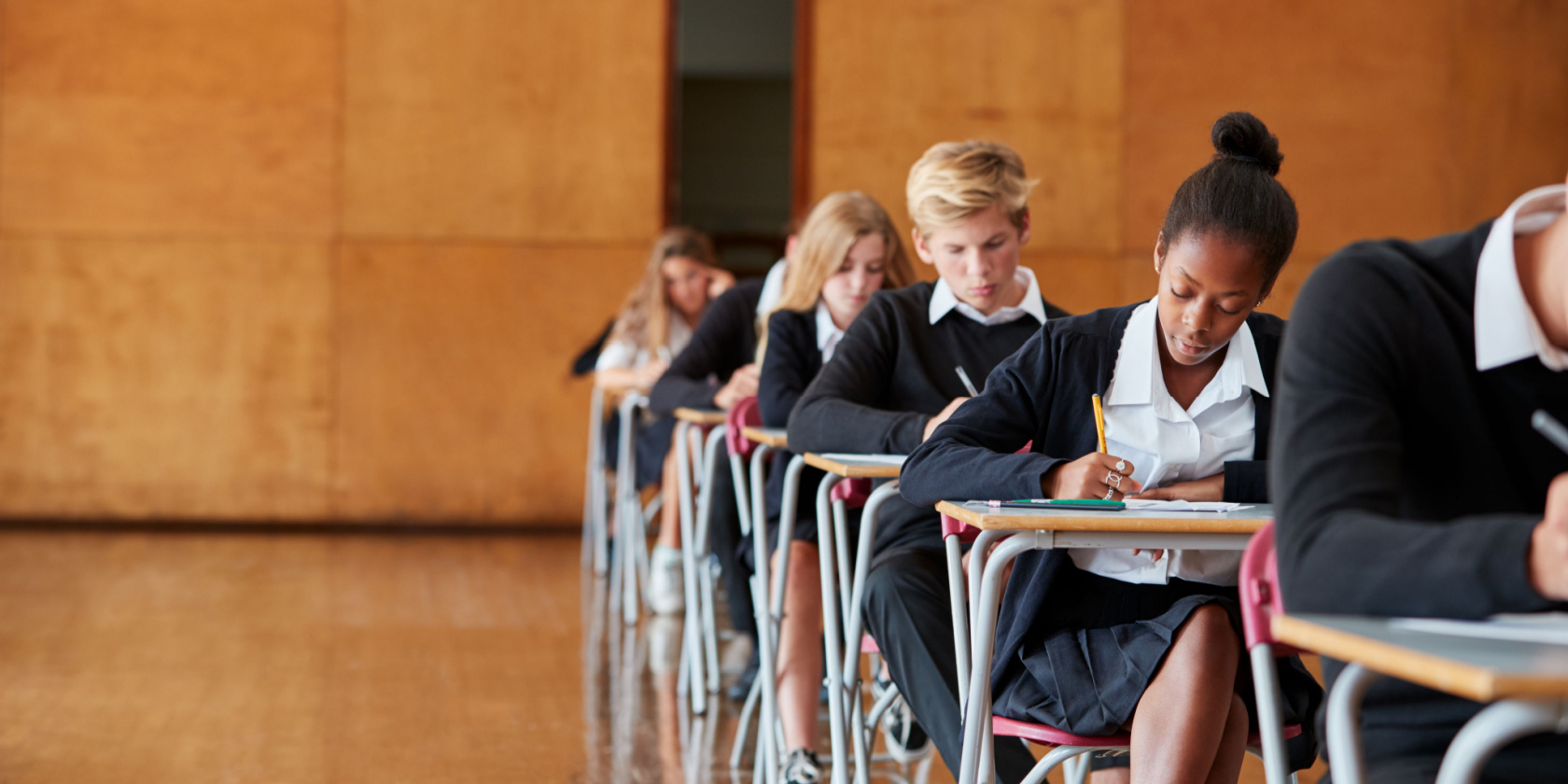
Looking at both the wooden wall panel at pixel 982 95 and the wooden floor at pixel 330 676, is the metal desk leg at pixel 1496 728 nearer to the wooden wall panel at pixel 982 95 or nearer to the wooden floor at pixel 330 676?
the wooden floor at pixel 330 676

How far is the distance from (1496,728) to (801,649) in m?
1.95

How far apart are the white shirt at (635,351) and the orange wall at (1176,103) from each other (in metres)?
1.71

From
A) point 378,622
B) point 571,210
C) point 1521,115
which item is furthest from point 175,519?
point 1521,115

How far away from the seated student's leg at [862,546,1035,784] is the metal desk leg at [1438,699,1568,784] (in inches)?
40.5

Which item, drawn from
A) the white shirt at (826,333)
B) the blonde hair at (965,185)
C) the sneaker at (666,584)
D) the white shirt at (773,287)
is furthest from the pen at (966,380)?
the sneaker at (666,584)

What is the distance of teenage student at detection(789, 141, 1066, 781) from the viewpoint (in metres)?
2.28

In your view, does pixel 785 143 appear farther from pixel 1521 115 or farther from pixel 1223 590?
pixel 1223 590

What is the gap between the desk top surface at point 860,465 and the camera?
192 centimetres

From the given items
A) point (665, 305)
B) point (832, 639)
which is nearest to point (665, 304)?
point (665, 305)

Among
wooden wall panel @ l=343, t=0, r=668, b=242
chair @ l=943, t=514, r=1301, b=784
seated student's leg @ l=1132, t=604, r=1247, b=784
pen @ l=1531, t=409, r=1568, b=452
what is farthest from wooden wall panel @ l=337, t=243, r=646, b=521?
pen @ l=1531, t=409, r=1568, b=452

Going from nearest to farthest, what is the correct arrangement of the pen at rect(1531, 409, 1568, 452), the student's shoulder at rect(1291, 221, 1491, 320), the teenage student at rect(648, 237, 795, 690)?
the pen at rect(1531, 409, 1568, 452), the student's shoulder at rect(1291, 221, 1491, 320), the teenage student at rect(648, 237, 795, 690)

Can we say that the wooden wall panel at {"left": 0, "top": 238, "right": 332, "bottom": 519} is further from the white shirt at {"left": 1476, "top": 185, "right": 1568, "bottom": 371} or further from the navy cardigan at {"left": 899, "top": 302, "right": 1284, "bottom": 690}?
the white shirt at {"left": 1476, "top": 185, "right": 1568, "bottom": 371}

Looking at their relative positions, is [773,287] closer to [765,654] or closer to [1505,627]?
[765,654]

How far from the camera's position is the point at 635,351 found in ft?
16.6
